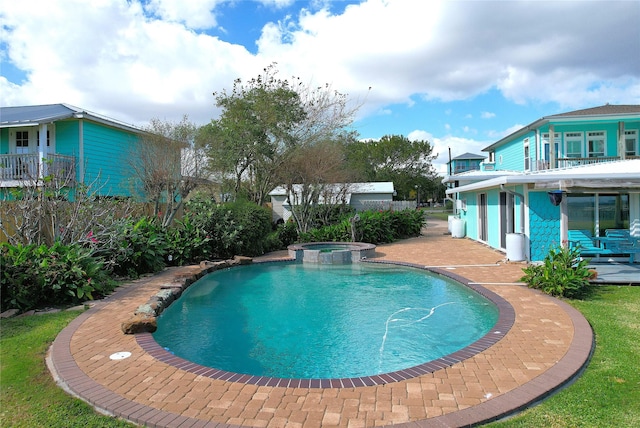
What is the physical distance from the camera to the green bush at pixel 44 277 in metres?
7.01

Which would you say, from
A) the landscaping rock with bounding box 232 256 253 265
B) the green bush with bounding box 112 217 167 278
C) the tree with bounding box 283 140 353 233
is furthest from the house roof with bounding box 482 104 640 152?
the green bush with bounding box 112 217 167 278

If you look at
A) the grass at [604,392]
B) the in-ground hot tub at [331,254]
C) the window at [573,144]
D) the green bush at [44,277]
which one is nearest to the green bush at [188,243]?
the in-ground hot tub at [331,254]

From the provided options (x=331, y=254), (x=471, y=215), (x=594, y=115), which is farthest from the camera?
(x=471, y=215)

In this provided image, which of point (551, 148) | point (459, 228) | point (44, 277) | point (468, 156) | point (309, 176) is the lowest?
point (44, 277)

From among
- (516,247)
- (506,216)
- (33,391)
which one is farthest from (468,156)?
(33,391)

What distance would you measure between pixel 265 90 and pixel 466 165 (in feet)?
155

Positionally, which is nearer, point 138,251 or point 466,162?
point 138,251

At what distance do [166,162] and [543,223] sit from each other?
12932 millimetres

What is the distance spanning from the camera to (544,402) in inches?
148

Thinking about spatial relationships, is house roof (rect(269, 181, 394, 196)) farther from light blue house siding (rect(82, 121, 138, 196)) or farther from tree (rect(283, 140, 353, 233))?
light blue house siding (rect(82, 121, 138, 196))

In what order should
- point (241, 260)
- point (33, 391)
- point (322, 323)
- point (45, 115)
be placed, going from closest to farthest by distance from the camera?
point (33, 391)
point (322, 323)
point (241, 260)
point (45, 115)

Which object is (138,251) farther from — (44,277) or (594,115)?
(594,115)

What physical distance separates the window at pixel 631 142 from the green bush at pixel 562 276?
48.1 feet

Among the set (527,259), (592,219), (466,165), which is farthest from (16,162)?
(466,165)
